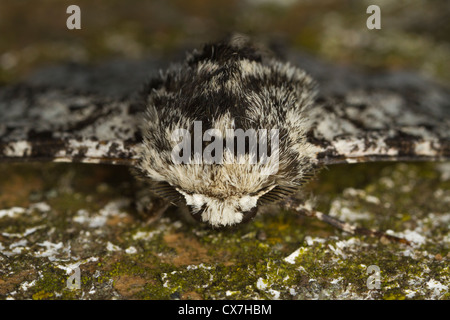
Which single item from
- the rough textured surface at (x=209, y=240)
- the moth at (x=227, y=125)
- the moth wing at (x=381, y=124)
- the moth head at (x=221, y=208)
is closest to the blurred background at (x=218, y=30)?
the rough textured surface at (x=209, y=240)

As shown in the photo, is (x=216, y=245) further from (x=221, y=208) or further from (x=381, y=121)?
(x=381, y=121)

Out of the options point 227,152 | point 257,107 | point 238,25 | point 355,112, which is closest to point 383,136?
point 355,112

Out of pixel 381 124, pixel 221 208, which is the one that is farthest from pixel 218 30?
pixel 221 208

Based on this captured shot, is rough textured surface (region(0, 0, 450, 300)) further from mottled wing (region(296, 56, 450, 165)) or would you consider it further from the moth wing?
the moth wing

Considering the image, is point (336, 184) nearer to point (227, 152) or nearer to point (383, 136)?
point (383, 136)

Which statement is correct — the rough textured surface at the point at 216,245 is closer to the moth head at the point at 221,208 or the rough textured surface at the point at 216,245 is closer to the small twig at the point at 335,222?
the small twig at the point at 335,222

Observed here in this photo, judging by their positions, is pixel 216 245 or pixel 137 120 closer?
pixel 216 245

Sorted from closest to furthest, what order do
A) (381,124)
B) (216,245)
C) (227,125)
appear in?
(227,125) < (216,245) < (381,124)
